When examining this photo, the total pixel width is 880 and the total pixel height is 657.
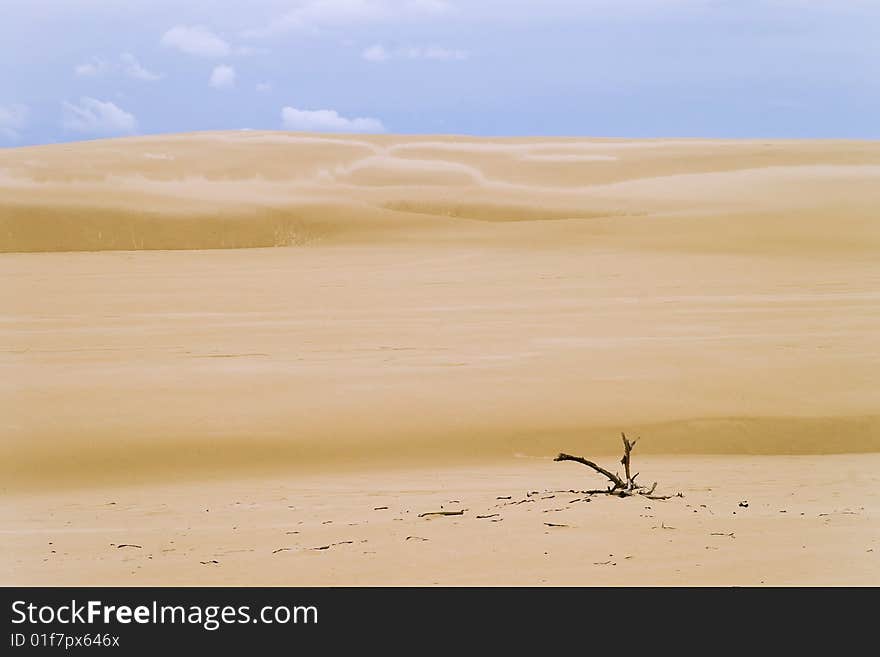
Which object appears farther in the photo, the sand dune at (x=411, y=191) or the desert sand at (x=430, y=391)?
the sand dune at (x=411, y=191)

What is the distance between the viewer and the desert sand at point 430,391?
4809 mm

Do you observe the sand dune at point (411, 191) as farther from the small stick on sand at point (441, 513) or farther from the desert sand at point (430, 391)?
the small stick on sand at point (441, 513)

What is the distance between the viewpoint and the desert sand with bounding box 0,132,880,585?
481 cm

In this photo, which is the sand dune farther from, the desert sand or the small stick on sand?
the small stick on sand

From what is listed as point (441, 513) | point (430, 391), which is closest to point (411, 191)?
point (430, 391)

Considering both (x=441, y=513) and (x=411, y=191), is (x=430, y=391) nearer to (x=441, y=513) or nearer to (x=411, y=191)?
(x=441, y=513)

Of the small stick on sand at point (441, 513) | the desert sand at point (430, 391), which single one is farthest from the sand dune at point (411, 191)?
the small stick on sand at point (441, 513)

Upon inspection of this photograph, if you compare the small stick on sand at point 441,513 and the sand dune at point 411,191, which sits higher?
the sand dune at point 411,191

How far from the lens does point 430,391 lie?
8.91 meters

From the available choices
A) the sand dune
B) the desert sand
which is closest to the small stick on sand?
the desert sand

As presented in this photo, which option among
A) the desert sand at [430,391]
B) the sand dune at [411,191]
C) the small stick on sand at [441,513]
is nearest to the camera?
the desert sand at [430,391]

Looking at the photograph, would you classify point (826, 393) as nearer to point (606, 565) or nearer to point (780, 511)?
point (780, 511)

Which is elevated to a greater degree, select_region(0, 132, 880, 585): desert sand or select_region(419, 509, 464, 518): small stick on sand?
select_region(0, 132, 880, 585): desert sand
